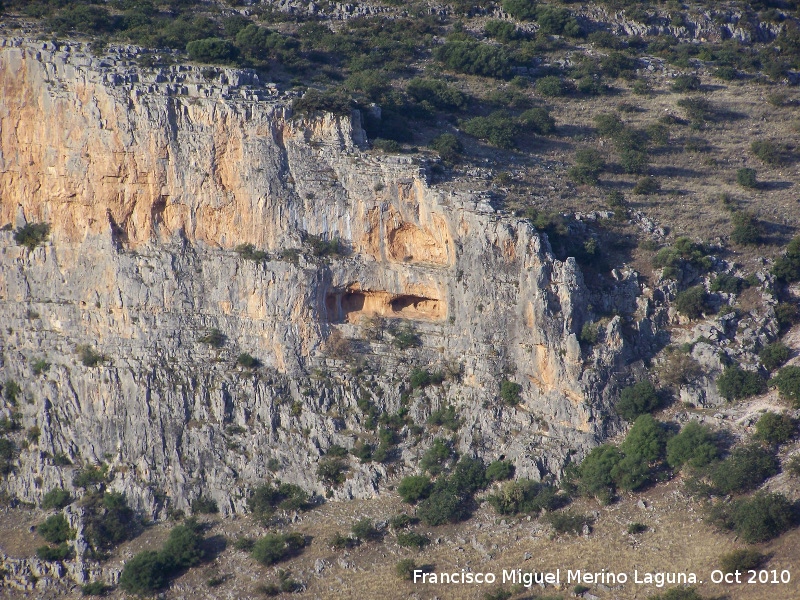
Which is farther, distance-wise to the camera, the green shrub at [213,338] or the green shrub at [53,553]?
the green shrub at [213,338]

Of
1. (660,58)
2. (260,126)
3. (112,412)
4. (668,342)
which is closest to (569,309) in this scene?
(668,342)

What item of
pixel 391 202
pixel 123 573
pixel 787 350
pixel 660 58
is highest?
pixel 660 58

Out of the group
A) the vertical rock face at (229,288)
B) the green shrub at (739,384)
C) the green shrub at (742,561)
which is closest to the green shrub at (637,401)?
the green shrub at (739,384)

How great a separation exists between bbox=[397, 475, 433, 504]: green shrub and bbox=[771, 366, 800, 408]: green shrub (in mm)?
14377

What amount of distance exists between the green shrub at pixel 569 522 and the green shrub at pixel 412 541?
4908 mm

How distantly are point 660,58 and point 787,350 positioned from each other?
935 inches

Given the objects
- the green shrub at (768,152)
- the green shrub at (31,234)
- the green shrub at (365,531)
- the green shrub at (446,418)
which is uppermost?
the green shrub at (768,152)

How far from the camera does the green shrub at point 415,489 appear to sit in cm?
4866

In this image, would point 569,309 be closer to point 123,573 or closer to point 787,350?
point 787,350

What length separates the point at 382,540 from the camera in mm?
47656

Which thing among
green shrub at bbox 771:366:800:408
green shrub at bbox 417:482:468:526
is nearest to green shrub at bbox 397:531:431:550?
green shrub at bbox 417:482:468:526

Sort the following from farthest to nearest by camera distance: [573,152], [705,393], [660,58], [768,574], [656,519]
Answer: [660,58] < [573,152] < [705,393] < [656,519] < [768,574]

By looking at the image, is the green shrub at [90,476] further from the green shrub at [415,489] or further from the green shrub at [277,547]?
the green shrub at [415,489]

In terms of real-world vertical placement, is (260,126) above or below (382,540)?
above
